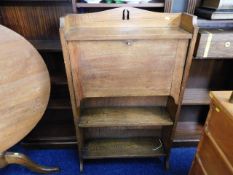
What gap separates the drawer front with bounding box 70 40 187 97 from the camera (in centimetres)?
115

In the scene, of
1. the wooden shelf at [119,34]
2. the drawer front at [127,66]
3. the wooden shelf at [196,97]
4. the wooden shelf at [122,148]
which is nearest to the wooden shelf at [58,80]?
the drawer front at [127,66]

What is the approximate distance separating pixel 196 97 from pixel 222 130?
73 cm

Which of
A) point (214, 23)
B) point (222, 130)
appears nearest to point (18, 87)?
point (222, 130)

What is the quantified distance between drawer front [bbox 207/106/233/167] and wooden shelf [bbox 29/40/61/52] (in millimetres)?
1097

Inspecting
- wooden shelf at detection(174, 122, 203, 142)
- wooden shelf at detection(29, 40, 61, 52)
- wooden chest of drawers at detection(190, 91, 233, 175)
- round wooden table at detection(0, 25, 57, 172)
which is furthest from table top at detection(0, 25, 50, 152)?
wooden shelf at detection(174, 122, 203, 142)

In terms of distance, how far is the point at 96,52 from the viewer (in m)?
1.16

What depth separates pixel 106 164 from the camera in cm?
175

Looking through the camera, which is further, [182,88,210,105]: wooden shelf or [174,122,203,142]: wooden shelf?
[174,122,203,142]: wooden shelf

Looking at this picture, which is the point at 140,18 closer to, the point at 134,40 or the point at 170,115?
the point at 134,40

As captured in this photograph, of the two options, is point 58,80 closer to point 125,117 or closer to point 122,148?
point 125,117

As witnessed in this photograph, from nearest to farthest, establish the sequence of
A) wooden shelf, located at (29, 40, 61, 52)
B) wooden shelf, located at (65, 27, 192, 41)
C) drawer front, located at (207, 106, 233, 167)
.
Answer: drawer front, located at (207, 106, 233, 167) < wooden shelf, located at (65, 27, 192, 41) < wooden shelf, located at (29, 40, 61, 52)

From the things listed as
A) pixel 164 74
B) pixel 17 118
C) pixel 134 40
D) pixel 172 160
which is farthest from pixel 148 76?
pixel 172 160

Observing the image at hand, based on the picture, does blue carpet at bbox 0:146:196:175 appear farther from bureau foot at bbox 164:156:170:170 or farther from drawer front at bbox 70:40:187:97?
drawer front at bbox 70:40:187:97

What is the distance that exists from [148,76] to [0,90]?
2.87ft
